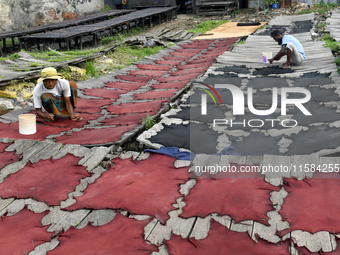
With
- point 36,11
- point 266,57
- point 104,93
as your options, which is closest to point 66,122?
point 104,93

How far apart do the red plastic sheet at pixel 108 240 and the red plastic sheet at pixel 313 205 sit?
39.9 inches

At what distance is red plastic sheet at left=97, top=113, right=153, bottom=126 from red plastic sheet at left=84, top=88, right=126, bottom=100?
1277 mm

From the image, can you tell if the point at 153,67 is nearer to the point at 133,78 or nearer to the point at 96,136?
the point at 133,78

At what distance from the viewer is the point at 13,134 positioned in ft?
14.4

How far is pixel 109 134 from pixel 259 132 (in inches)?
69.7

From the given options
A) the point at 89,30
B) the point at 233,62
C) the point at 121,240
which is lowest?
the point at 121,240

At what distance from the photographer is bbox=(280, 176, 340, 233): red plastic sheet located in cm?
242

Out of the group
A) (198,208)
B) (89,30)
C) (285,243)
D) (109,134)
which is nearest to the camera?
(285,243)

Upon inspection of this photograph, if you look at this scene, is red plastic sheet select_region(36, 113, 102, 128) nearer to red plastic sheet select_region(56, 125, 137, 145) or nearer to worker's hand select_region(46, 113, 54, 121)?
worker's hand select_region(46, 113, 54, 121)

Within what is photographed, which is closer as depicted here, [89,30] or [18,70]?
[18,70]

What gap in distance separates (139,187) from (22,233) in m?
0.98

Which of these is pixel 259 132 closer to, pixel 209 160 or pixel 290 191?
pixel 209 160

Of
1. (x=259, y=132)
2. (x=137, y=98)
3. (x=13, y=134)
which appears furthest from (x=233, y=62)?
(x=13, y=134)

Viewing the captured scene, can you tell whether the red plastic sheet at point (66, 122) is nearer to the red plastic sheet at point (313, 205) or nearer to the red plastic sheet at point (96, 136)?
the red plastic sheet at point (96, 136)
